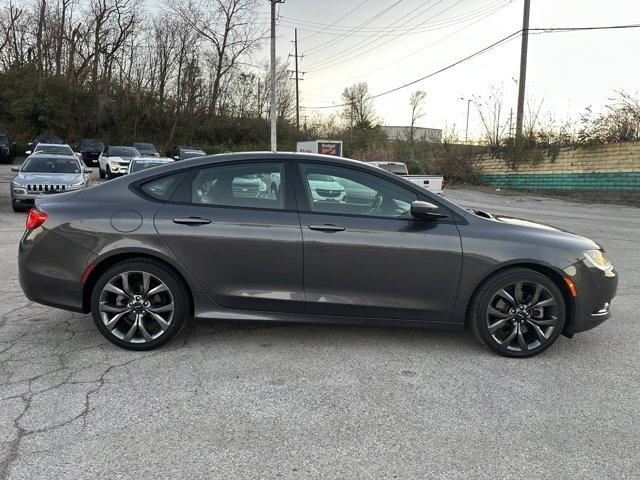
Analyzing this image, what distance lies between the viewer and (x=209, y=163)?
4.07m

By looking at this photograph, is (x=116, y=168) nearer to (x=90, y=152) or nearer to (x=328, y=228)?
(x=90, y=152)

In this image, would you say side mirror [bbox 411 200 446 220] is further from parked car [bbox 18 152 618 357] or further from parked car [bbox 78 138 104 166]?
parked car [bbox 78 138 104 166]

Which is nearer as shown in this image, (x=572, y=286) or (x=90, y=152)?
(x=572, y=286)

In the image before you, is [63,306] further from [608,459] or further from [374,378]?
[608,459]

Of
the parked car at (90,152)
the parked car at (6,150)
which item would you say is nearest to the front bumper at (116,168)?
Result: the parked car at (90,152)

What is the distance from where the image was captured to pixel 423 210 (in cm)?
379

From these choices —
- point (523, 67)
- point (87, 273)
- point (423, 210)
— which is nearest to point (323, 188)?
point (423, 210)

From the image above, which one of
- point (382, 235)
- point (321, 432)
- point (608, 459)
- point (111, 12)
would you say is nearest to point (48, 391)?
point (321, 432)

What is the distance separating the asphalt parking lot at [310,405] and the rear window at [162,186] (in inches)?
48.2

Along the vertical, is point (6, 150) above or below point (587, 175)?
above

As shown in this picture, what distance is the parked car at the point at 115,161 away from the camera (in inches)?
887

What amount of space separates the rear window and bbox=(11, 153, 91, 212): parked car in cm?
864

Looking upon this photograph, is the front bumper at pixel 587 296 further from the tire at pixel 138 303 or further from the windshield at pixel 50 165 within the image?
the windshield at pixel 50 165

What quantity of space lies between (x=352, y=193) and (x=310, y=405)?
1.69 meters
